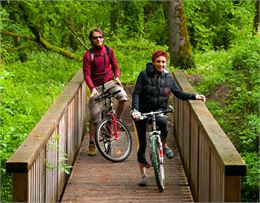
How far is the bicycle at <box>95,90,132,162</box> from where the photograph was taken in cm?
994

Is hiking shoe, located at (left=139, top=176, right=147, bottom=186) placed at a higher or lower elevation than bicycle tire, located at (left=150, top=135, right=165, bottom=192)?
lower

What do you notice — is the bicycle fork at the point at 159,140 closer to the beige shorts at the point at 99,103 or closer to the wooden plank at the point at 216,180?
the wooden plank at the point at 216,180

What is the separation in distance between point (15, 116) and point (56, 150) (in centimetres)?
274

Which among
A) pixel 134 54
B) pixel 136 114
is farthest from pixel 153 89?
pixel 134 54

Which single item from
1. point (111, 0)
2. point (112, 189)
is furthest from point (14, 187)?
point (111, 0)

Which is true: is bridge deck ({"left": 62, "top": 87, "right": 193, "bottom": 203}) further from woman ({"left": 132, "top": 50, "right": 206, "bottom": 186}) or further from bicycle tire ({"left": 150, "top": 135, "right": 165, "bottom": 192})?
woman ({"left": 132, "top": 50, "right": 206, "bottom": 186})

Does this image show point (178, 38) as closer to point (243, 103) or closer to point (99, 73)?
point (243, 103)

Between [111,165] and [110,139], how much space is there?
17.4 inches

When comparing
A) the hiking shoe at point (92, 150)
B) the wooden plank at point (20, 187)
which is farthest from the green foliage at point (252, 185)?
the hiking shoe at point (92, 150)

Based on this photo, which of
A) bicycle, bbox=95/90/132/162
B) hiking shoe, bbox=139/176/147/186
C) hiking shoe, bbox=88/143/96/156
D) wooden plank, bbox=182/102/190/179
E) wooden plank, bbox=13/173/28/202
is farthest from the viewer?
hiking shoe, bbox=88/143/96/156

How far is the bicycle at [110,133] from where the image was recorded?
9.94 m

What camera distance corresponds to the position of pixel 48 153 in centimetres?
699

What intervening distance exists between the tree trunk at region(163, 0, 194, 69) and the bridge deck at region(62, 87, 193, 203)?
22.9 feet

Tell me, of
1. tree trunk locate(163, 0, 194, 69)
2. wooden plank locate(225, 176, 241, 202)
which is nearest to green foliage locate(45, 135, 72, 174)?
wooden plank locate(225, 176, 241, 202)
